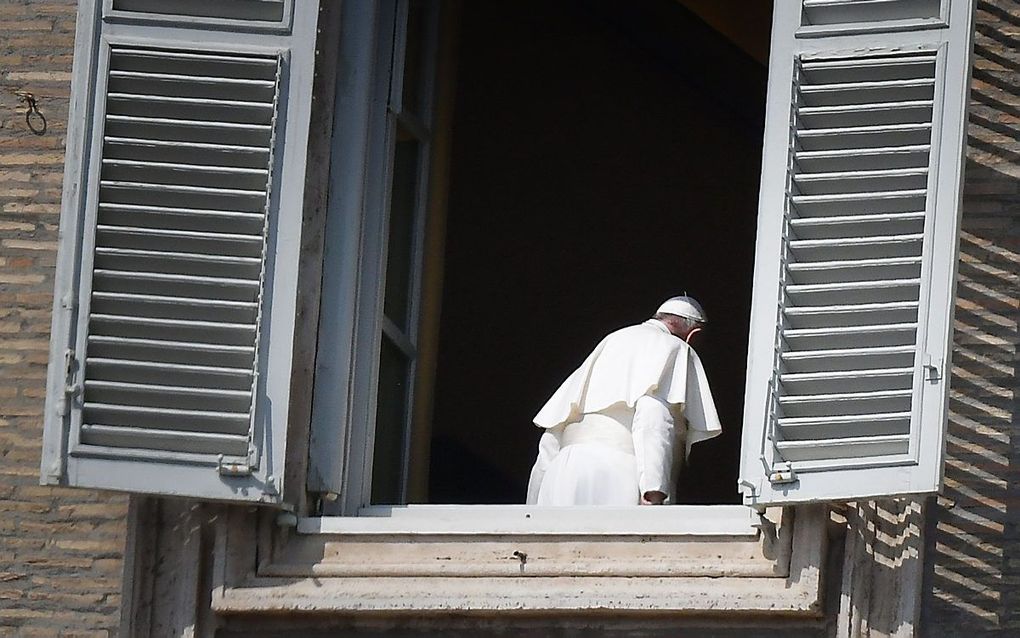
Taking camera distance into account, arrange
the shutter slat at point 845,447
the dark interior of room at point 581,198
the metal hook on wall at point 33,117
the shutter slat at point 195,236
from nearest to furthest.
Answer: the shutter slat at point 845,447, the shutter slat at point 195,236, the metal hook on wall at point 33,117, the dark interior of room at point 581,198

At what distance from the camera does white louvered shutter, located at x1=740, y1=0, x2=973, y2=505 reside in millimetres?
6238

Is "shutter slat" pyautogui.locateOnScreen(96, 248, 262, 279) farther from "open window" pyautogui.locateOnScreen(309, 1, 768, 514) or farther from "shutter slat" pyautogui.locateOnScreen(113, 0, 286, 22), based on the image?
"open window" pyautogui.locateOnScreen(309, 1, 768, 514)

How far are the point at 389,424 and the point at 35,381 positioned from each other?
1.10 m

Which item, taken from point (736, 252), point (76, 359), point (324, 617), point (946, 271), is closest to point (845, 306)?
point (946, 271)

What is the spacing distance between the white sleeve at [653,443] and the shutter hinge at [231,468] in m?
1.20

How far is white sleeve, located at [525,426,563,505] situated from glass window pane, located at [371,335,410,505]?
→ 40cm

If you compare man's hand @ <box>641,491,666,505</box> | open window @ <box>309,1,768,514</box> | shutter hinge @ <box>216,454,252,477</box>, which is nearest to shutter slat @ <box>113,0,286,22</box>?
shutter hinge @ <box>216,454,252,477</box>

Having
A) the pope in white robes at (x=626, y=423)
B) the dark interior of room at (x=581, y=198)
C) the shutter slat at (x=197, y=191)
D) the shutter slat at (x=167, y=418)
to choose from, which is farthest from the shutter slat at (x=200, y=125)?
the dark interior of room at (x=581, y=198)

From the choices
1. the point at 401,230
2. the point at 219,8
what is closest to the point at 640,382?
the point at 401,230

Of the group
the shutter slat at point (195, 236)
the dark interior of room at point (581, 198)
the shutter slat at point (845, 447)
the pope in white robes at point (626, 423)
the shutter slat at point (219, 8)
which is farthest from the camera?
the dark interior of room at point (581, 198)

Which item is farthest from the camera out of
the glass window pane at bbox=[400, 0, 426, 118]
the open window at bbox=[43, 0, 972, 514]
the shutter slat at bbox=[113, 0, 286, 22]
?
the glass window pane at bbox=[400, 0, 426, 118]

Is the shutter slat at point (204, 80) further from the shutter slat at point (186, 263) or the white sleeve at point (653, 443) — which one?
the white sleeve at point (653, 443)

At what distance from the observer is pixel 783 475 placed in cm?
627

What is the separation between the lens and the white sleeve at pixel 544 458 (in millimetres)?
7320
